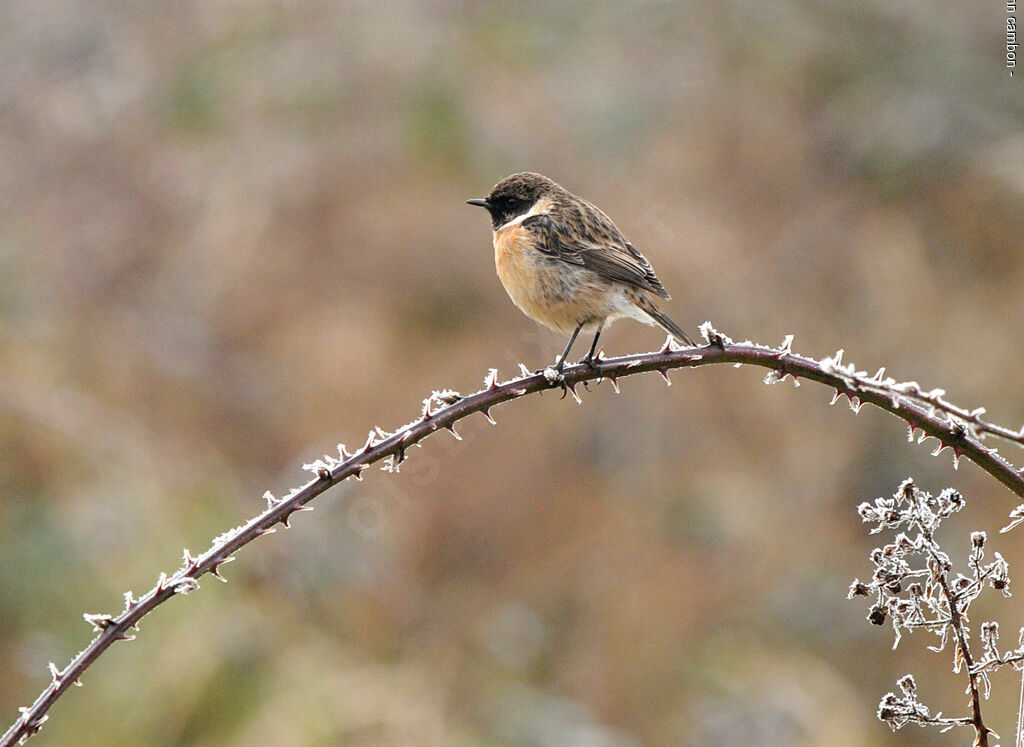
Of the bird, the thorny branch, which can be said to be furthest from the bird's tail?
the thorny branch

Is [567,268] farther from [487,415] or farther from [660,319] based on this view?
[487,415]

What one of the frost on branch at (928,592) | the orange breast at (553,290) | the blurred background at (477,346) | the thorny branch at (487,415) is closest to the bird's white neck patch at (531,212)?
the orange breast at (553,290)

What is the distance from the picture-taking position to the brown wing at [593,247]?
191 inches

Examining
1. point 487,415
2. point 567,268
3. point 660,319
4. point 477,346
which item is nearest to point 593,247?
point 567,268

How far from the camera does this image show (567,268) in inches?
192

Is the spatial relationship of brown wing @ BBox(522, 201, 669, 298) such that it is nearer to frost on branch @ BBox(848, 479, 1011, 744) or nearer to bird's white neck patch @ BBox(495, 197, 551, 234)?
bird's white neck patch @ BBox(495, 197, 551, 234)

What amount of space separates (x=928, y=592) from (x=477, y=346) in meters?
7.87

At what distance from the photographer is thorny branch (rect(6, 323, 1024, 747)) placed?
1.71 m

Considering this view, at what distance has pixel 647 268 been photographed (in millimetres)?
5078

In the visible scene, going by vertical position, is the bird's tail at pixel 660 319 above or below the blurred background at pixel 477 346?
below

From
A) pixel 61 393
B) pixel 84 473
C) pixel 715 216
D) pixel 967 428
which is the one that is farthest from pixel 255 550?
pixel 967 428

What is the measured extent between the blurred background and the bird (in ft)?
8.11

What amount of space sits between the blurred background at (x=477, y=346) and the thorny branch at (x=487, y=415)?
15.6 feet

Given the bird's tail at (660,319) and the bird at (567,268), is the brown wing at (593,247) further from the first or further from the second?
the bird's tail at (660,319)
